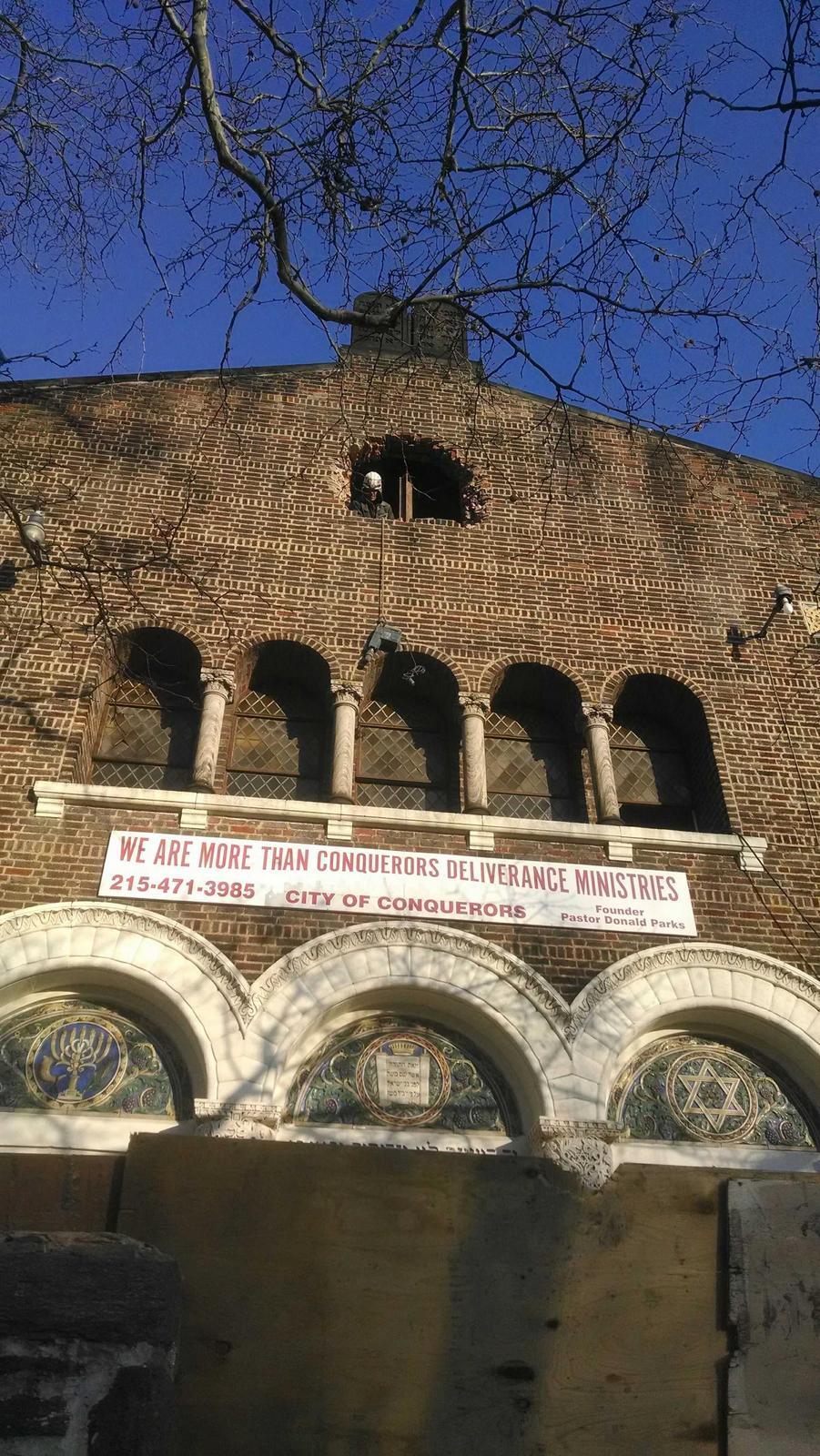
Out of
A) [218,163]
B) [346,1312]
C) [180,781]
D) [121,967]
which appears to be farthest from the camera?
[180,781]

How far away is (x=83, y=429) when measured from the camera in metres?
11.3

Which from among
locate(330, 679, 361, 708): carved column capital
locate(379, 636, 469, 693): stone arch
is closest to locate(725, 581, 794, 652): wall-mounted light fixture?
locate(379, 636, 469, 693): stone arch

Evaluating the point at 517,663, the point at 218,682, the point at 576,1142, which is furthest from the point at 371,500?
the point at 576,1142

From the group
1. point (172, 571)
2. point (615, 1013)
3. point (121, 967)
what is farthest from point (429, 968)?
point (172, 571)

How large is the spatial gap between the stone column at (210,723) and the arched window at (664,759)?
12.0ft

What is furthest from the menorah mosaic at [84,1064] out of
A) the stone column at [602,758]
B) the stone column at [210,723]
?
the stone column at [602,758]

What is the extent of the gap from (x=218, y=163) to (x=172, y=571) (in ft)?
13.8

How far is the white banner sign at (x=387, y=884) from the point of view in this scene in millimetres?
8156

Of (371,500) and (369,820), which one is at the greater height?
(371,500)

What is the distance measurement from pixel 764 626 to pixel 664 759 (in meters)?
1.79

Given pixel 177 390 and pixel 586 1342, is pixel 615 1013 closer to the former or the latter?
pixel 586 1342

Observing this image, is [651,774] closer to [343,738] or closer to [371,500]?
[343,738]

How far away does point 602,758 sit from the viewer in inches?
377

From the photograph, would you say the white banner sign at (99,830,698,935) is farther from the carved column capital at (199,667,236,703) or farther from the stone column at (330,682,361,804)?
the carved column capital at (199,667,236,703)
